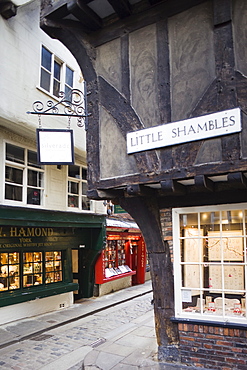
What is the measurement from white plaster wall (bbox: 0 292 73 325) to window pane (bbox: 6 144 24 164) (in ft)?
13.9

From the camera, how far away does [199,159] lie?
17.5 ft

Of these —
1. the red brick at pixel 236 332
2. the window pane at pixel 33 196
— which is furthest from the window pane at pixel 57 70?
the red brick at pixel 236 332

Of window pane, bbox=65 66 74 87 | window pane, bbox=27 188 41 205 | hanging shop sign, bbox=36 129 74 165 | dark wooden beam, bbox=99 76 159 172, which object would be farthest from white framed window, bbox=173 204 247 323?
window pane, bbox=65 66 74 87

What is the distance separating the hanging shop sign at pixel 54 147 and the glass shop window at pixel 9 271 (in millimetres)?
3982

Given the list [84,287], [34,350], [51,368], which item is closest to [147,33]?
[51,368]

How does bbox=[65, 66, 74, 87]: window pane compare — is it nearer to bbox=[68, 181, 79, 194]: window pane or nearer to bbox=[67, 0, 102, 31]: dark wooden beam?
bbox=[68, 181, 79, 194]: window pane

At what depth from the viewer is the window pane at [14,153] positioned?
9.96 m

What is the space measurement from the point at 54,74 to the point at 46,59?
62 centimetres

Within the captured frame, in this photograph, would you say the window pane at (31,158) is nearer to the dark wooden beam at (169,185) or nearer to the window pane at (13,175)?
the window pane at (13,175)

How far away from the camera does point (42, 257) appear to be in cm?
1142

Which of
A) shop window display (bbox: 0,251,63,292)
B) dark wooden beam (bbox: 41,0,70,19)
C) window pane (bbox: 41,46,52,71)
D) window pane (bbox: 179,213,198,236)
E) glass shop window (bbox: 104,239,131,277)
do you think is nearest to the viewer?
window pane (bbox: 179,213,198,236)

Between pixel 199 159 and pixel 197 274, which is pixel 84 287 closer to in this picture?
pixel 197 274

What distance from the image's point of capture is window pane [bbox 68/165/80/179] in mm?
12594

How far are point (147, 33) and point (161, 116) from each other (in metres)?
1.59
